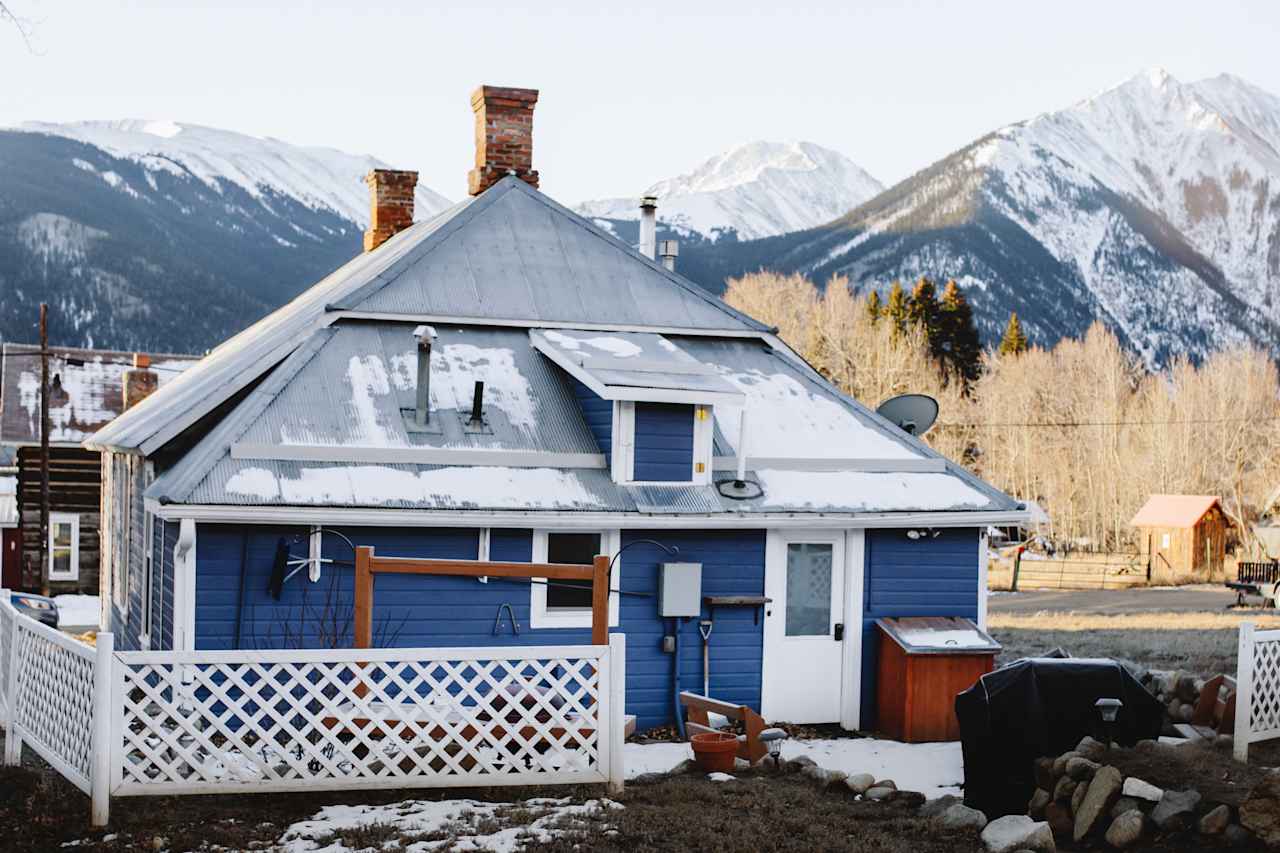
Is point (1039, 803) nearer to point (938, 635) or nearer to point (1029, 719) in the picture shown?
point (1029, 719)

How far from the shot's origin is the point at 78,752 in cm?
884

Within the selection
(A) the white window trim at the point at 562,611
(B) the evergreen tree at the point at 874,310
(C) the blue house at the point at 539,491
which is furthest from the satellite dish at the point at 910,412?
(B) the evergreen tree at the point at 874,310

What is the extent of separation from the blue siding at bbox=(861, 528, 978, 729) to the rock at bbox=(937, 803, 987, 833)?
534 centimetres

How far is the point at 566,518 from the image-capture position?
13.3m

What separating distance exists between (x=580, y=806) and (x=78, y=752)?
3255 mm

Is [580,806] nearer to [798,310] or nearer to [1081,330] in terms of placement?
[798,310]

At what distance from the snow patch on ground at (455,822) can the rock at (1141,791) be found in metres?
3.38

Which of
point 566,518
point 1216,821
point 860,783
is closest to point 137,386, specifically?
point 566,518

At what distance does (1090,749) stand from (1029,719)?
0.47 metres

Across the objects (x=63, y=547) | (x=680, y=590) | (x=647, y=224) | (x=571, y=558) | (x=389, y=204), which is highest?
(x=389, y=204)

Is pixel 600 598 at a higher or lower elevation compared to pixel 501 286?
lower

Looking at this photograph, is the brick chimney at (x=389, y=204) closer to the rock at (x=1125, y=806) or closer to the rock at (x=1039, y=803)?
the rock at (x=1039, y=803)

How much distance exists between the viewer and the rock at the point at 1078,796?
9.23 meters

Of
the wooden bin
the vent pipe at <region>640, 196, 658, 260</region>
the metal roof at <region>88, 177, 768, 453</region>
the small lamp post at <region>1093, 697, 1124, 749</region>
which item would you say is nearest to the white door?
the wooden bin
